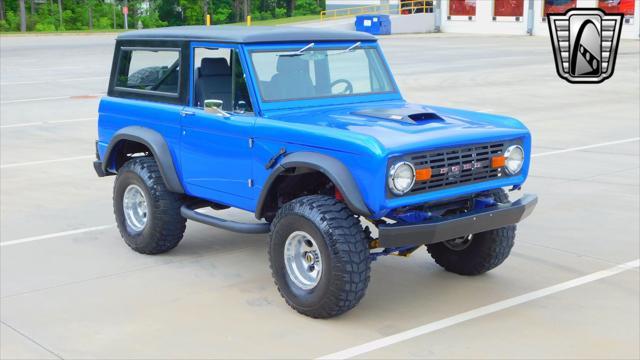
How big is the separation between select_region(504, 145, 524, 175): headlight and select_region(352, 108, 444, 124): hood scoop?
525 mm

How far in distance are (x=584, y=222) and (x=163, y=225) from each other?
13.4 feet

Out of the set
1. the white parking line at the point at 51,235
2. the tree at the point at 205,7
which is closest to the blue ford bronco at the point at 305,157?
the white parking line at the point at 51,235

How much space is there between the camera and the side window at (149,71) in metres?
7.31

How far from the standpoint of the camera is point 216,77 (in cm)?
704

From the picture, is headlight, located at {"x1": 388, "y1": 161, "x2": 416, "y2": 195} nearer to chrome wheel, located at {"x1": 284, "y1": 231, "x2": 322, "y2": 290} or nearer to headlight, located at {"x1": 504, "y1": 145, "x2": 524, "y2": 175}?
chrome wheel, located at {"x1": 284, "y1": 231, "x2": 322, "y2": 290}

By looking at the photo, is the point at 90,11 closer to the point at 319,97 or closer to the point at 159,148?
the point at 159,148

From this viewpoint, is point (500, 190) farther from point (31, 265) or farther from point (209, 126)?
point (31, 265)

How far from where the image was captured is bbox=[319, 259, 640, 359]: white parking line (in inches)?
215

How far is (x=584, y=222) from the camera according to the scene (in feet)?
28.4

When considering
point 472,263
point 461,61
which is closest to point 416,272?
point 472,263

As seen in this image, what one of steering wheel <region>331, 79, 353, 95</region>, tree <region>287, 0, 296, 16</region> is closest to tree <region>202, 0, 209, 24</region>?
tree <region>287, 0, 296, 16</region>

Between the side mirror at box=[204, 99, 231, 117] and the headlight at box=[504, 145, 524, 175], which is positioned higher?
the side mirror at box=[204, 99, 231, 117]

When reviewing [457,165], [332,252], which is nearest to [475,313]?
[457,165]

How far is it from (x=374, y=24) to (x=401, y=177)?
163ft
